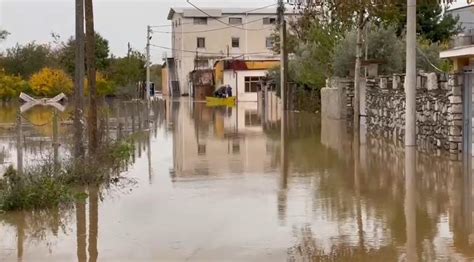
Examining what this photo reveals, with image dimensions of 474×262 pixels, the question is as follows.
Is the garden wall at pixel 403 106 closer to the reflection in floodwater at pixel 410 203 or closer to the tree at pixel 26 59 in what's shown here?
the reflection in floodwater at pixel 410 203

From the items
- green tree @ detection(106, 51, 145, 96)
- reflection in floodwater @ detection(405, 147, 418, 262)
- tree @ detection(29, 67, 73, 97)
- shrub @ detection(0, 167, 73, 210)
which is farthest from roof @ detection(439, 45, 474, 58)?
tree @ detection(29, 67, 73, 97)

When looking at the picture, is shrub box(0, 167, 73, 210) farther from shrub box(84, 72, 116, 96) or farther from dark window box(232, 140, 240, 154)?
shrub box(84, 72, 116, 96)

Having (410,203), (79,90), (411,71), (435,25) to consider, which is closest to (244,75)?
(435,25)

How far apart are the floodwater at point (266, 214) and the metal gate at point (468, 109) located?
2.01ft

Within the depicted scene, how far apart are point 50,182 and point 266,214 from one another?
11.2ft

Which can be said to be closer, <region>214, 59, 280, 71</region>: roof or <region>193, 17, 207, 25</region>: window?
<region>214, 59, 280, 71</region>: roof

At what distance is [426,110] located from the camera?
21781 millimetres

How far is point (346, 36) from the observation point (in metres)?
34.2

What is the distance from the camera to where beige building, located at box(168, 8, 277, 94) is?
311ft

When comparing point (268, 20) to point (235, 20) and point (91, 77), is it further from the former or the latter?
point (91, 77)

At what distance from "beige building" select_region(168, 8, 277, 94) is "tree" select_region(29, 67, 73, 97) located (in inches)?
1445

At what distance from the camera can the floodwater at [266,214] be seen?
9.41 meters

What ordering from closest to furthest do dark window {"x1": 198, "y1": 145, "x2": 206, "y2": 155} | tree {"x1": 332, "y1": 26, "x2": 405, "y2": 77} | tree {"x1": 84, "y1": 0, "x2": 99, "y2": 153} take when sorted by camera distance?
tree {"x1": 84, "y1": 0, "x2": 99, "y2": 153} → dark window {"x1": 198, "y1": 145, "x2": 206, "y2": 155} → tree {"x1": 332, "y1": 26, "x2": 405, "y2": 77}

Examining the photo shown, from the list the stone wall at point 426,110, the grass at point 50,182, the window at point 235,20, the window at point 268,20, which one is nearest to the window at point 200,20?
the window at point 235,20
